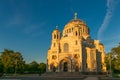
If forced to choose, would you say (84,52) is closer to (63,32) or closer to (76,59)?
(76,59)

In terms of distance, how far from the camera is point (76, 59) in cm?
5938

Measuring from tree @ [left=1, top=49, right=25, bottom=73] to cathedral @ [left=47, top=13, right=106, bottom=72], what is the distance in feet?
32.8

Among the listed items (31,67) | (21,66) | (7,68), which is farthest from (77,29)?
(31,67)

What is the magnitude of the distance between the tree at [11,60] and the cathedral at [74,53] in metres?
10.0

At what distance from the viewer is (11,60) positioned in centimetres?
5625

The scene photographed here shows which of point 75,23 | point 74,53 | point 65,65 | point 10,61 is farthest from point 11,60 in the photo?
point 75,23

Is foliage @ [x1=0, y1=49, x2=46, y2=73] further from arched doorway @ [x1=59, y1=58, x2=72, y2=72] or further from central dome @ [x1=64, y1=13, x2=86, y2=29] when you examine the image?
central dome @ [x1=64, y1=13, x2=86, y2=29]

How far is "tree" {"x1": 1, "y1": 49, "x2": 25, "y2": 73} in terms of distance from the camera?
55438mm

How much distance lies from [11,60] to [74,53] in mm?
19855

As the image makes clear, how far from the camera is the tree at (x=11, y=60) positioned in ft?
182

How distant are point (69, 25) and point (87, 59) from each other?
15836mm

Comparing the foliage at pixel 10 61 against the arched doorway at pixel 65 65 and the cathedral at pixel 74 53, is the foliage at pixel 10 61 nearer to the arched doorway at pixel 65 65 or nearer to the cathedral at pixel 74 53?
the cathedral at pixel 74 53

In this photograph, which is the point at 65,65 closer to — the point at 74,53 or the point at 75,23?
the point at 74,53

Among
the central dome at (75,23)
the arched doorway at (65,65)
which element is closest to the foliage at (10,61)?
the arched doorway at (65,65)
